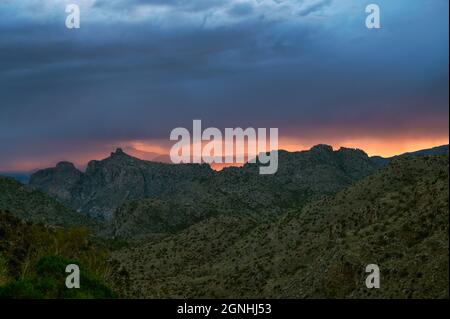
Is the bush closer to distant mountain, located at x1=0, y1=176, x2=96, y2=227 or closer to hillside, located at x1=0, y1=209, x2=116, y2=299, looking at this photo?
hillside, located at x1=0, y1=209, x2=116, y2=299

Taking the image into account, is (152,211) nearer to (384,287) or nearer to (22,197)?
(22,197)

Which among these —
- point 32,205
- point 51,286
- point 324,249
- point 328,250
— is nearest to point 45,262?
point 51,286

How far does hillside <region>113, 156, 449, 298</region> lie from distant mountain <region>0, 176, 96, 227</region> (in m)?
59.3

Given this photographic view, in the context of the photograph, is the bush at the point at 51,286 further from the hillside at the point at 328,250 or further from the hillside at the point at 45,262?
the hillside at the point at 328,250

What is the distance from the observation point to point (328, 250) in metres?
69.1

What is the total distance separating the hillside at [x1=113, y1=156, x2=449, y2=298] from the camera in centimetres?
4244

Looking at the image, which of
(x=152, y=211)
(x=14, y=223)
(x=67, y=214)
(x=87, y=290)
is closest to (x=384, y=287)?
(x=87, y=290)

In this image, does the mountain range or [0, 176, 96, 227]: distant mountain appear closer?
the mountain range

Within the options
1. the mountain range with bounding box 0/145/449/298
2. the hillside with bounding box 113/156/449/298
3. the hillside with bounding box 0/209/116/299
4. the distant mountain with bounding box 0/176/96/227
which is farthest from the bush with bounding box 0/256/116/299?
the distant mountain with bounding box 0/176/96/227

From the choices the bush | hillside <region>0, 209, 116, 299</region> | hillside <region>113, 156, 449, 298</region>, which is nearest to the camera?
the bush

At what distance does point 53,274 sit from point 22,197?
135939 mm

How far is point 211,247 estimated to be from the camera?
105500 mm

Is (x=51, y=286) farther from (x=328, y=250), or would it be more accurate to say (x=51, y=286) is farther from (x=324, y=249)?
(x=324, y=249)

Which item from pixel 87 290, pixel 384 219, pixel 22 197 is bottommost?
pixel 87 290
